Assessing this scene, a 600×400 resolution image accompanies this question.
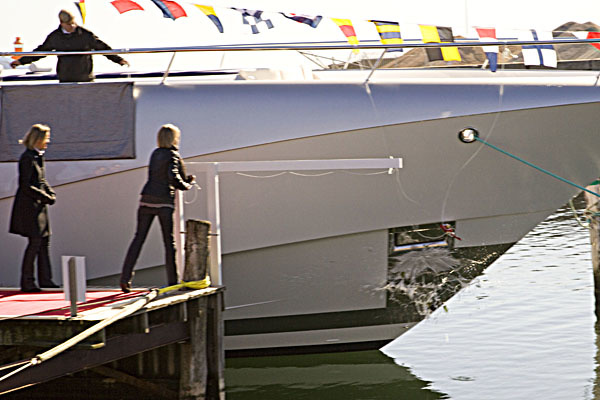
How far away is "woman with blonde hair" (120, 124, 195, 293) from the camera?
7059 mm

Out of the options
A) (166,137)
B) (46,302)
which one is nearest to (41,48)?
(166,137)

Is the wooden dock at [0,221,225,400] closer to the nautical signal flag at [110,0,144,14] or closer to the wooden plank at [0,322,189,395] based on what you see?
the wooden plank at [0,322,189,395]

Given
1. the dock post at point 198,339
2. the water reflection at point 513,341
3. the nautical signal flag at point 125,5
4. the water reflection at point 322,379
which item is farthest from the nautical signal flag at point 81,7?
the water reflection at point 513,341

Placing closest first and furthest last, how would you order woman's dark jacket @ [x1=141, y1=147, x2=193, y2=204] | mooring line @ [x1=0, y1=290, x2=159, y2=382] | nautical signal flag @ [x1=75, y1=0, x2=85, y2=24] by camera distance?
mooring line @ [x1=0, y1=290, x2=159, y2=382] < woman's dark jacket @ [x1=141, y1=147, x2=193, y2=204] < nautical signal flag @ [x1=75, y1=0, x2=85, y2=24]

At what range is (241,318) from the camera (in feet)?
27.3

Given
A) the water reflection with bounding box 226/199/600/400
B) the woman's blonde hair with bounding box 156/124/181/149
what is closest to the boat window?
the water reflection with bounding box 226/199/600/400

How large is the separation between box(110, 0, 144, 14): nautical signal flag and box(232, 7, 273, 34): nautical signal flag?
118cm

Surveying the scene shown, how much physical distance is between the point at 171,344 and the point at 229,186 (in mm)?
1424

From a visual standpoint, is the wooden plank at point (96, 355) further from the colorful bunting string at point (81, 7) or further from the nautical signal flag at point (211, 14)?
the colorful bunting string at point (81, 7)

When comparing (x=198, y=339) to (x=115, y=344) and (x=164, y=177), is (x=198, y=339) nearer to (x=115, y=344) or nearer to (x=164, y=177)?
(x=115, y=344)

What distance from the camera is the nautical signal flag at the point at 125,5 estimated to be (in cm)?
930

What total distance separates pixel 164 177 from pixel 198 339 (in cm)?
125

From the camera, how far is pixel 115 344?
21.9ft

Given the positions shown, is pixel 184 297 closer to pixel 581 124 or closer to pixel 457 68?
pixel 581 124
